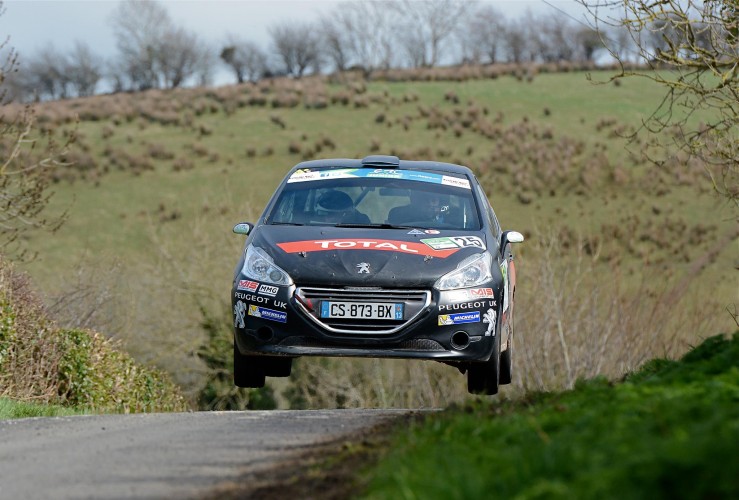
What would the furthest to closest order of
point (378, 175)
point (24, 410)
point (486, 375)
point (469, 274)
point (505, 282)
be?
1. point (24, 410)
2. point (378, 175)
3. point (505, 282)
4. point (486, 375)
5. point (469, 274)

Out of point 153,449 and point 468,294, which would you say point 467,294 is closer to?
point 468,294

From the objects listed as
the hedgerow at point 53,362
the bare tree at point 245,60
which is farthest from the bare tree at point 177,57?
the hedgerow at point 53,362

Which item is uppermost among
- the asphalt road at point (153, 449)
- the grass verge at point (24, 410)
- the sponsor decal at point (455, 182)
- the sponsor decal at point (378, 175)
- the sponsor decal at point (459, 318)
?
the sponsor decal at point (378, 175)

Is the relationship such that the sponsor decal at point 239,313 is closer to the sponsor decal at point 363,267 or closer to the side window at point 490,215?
the sponsor decal at point 363,267

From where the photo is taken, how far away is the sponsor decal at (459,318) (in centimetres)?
1017

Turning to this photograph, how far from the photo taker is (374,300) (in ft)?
33.2

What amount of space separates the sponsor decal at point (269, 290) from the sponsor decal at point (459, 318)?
137 centimetres

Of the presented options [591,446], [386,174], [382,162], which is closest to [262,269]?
[386,174]

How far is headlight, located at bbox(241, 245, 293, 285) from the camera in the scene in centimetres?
1026

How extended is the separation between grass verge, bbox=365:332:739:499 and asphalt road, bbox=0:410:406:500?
0.94 m

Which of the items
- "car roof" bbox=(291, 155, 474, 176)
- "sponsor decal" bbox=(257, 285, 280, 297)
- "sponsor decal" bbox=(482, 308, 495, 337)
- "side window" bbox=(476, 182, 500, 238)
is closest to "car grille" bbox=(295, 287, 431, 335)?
"sponsor decal" bbox=(257, 285, 280, 297)

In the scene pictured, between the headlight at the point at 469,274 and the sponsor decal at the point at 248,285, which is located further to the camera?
the sponsor decal at the point at 248,285

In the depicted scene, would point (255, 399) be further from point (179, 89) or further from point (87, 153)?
point (179, 89)

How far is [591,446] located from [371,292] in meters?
4.92
